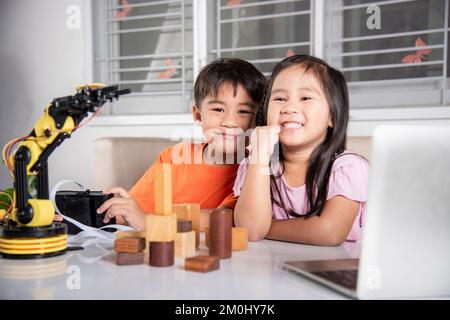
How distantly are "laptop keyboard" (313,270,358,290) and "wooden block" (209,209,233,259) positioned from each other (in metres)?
0.17

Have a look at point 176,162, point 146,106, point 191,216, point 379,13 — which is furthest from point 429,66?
point 191,216

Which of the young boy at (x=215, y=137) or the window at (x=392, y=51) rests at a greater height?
the window at (x=392, y=51)

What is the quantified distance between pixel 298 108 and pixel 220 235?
51cm

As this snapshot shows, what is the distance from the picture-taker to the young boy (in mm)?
1396

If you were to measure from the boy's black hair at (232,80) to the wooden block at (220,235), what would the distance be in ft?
2.41

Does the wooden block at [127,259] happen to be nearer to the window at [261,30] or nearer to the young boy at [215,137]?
the young boy at [215,137]

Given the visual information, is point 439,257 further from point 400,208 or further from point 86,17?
point 86,17

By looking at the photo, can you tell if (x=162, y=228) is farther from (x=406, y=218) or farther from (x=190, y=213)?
(x=406, y=218)

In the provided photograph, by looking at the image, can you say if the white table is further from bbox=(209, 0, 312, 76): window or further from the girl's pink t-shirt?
bbox=(209, 0, 312, 76): window

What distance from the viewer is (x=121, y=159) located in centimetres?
180

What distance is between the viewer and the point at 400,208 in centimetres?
49

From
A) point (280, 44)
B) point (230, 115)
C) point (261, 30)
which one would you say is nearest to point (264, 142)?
point (230, 115)

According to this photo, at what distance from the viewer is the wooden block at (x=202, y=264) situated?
0.62m

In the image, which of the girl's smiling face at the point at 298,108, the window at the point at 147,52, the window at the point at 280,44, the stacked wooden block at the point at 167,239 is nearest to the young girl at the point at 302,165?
the girl's smiling face at the point at 298,108
